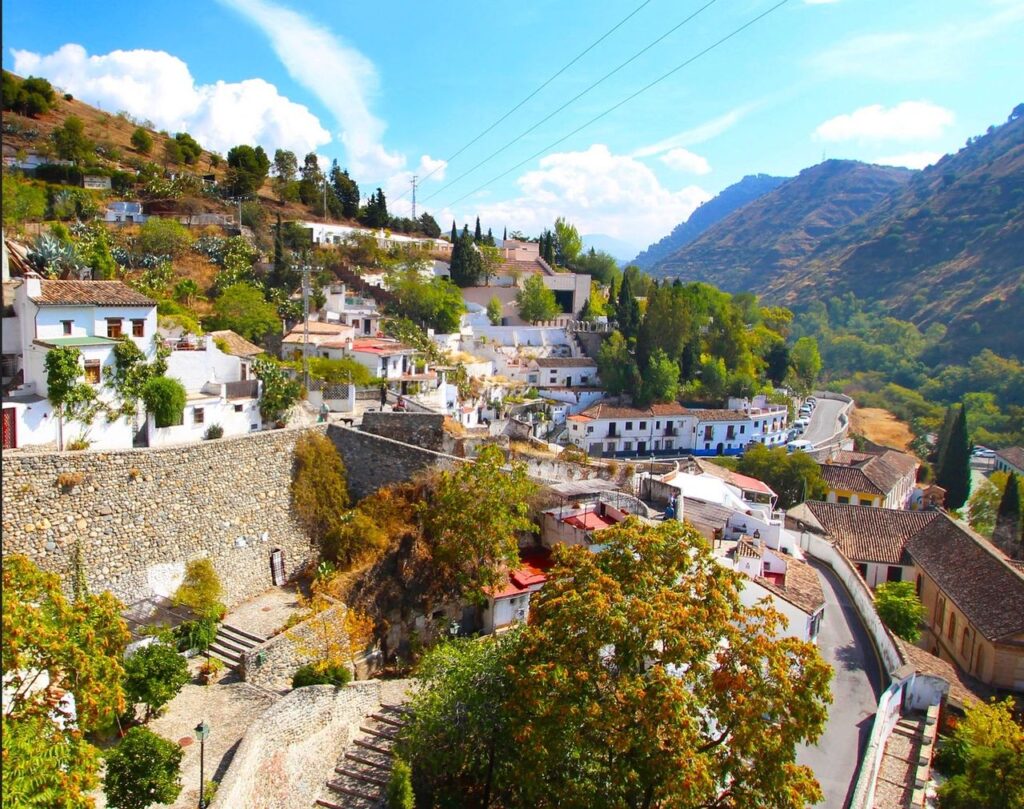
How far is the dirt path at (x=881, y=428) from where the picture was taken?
234 feet

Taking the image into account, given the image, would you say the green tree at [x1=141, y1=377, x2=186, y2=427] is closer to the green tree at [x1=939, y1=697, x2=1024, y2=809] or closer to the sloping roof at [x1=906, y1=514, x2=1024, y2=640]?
the green tree at [x1=939, y1=697, x2=1024, y2=809]

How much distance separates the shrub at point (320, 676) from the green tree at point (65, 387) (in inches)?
336

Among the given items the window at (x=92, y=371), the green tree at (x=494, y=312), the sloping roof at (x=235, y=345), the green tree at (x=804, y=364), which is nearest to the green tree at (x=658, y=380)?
the green tree at (x=494, y=312)

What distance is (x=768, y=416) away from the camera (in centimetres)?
4950

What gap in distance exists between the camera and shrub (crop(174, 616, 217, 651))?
45.4ft

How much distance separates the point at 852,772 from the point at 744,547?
628cm

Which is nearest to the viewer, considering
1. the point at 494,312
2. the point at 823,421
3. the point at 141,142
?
the point at 494,312

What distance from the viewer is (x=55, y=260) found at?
24156 millimetres

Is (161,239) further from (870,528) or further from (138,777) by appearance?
(870,528)

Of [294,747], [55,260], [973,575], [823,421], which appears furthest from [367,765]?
[823,421]

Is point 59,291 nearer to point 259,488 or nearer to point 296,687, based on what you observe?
point 259,488

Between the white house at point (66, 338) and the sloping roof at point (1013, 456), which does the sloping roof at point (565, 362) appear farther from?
the sloping roof at point (1013, 456)

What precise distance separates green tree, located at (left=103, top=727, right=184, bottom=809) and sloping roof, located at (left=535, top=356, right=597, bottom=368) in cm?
3822

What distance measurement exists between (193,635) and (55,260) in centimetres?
1608
